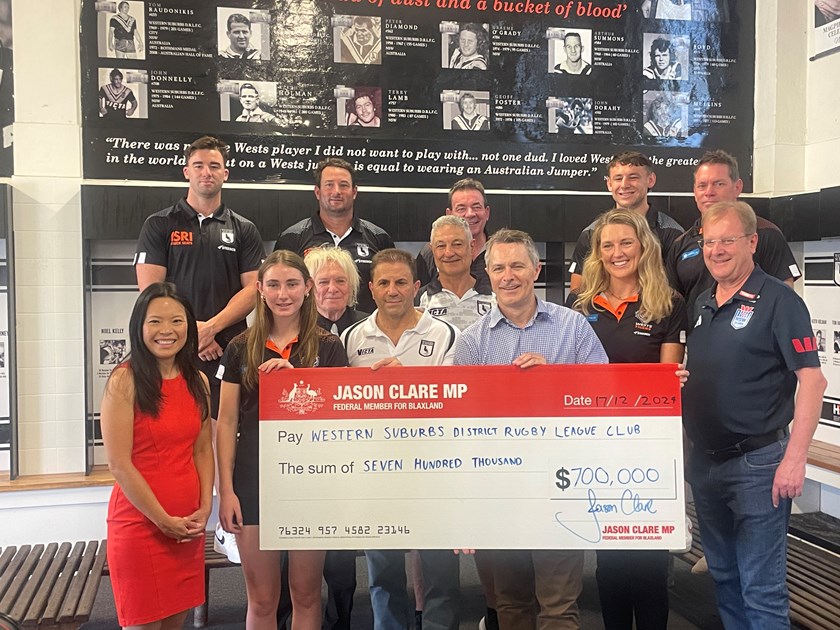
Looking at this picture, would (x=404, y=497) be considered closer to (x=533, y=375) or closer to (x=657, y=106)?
(x=533, y=375)

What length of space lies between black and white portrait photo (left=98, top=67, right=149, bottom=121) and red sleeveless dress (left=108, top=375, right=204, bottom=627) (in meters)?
2.86

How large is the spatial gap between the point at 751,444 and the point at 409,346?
4.34ft

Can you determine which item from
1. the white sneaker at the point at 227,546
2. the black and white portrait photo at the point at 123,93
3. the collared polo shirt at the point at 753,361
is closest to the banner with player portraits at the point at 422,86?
the black and white portrait photo at the point at 123,93

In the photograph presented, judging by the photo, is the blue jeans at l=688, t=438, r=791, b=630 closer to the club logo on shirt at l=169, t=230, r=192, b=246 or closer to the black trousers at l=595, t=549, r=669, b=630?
the black trousers at l=595, t=549, r=669, b=630

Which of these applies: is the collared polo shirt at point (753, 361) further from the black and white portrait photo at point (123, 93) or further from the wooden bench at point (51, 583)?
the black and white portrait photo at point (123, 93)

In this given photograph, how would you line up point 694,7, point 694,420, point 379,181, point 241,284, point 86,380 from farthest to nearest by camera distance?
point 694,7 < point 379,181 < point 86,380 < point 241,284 < point 694,420

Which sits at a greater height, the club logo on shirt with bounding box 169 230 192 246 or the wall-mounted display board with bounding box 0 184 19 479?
the club logo on shirt with bounding box 169 230 192 246

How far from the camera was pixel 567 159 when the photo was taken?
5.27 m

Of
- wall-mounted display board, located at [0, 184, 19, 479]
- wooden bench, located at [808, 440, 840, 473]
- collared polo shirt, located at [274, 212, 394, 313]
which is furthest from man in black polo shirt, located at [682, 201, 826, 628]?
wall-mounted display board, located at [0, 184, 19, 479]

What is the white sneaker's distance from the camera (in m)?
3.42

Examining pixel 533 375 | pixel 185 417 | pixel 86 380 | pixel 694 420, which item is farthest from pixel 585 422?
pixel 86 380

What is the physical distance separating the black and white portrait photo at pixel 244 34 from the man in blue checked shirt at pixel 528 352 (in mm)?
3000

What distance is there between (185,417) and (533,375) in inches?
48.7

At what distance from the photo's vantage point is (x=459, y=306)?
3.35 meters
